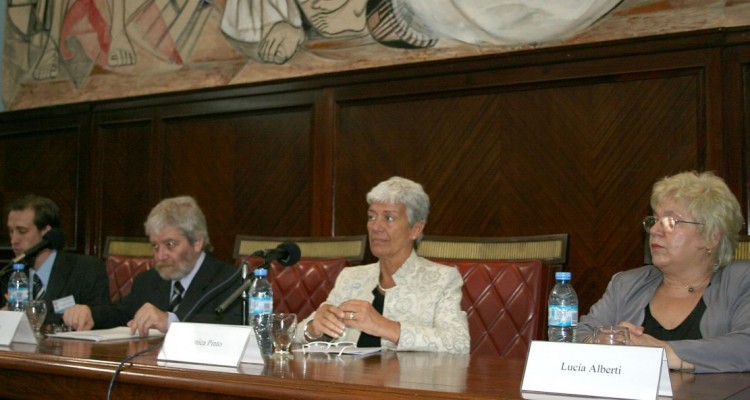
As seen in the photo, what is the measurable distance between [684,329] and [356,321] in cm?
104

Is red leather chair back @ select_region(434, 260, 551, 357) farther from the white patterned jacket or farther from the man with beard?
the man with beard

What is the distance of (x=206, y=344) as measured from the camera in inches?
89.5

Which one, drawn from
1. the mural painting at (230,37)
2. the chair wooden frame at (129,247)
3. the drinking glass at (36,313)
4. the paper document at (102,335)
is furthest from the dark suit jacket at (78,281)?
the mural painting at (230,37)

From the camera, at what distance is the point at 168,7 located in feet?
17.9

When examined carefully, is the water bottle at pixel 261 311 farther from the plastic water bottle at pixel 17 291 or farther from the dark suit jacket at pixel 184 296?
the plastic water bottle at pixel 17 291

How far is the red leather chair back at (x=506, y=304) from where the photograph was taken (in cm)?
318

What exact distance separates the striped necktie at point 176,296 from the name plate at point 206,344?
1.27 metres

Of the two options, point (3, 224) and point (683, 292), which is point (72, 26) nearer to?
point (3, 224)

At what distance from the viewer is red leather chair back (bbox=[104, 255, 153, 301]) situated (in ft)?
14.5

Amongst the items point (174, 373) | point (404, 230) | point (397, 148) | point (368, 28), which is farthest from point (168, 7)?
point (174, 373)

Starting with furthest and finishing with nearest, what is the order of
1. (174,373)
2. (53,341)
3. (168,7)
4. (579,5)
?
(168,7) → (579,5) → (53,341) → (174,373)

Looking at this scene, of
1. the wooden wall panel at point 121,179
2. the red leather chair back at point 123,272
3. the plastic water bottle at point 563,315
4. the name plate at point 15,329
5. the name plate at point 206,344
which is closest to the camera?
the name plate at point 206,344

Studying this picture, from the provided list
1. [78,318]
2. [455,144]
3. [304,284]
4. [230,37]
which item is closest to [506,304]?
[304,284]

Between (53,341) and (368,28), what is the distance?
2.45 meters
